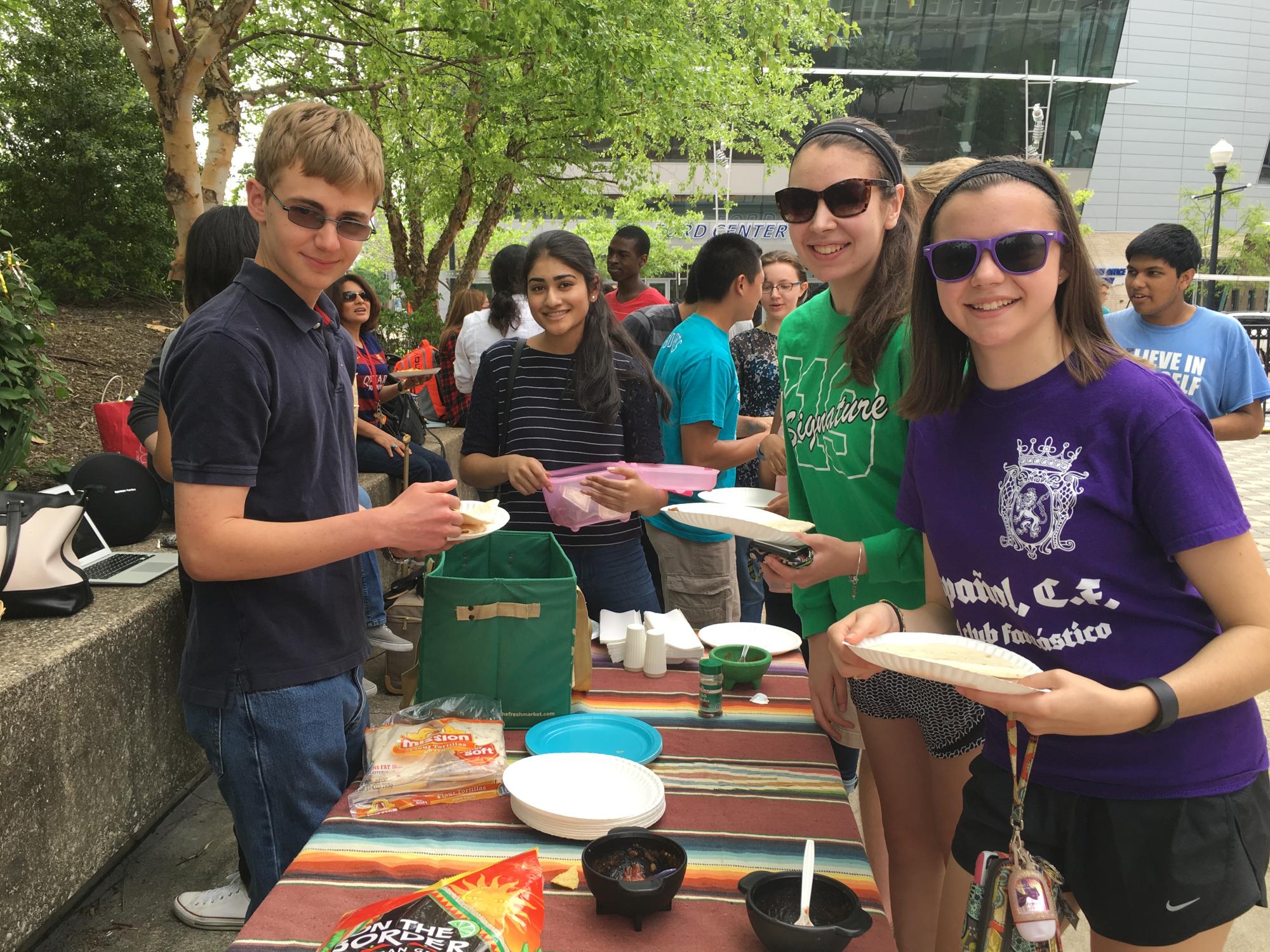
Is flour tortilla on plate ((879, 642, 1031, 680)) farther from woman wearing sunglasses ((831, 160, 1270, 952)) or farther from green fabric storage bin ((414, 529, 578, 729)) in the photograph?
green fabric storage bin ((414, 529, 578, 729))

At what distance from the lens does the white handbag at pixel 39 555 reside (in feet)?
8.03

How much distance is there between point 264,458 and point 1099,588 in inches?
61.6

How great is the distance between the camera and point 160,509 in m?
3.78

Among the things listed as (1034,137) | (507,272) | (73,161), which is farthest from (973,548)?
(1034,137)

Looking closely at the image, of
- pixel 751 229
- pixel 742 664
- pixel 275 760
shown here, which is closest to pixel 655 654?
pixel 742 664

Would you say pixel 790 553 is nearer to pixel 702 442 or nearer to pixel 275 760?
pixel 275 760

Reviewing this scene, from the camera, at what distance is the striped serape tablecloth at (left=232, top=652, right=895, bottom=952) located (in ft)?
4.75

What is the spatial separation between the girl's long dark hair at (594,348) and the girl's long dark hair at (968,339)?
1535 millimetres

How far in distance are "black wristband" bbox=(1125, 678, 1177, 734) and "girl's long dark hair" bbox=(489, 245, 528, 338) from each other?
210 inches

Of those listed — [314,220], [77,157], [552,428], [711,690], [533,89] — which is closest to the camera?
[314,220]

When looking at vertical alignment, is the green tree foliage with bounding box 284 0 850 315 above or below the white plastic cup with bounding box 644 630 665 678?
above

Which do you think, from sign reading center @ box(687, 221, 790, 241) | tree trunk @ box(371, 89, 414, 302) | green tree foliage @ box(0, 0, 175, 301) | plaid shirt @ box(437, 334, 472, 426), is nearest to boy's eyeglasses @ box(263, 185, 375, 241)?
plaid shirt @ box(437, 334, 472, 426)

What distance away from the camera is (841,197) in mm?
2053

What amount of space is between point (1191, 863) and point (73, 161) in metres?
12.3
